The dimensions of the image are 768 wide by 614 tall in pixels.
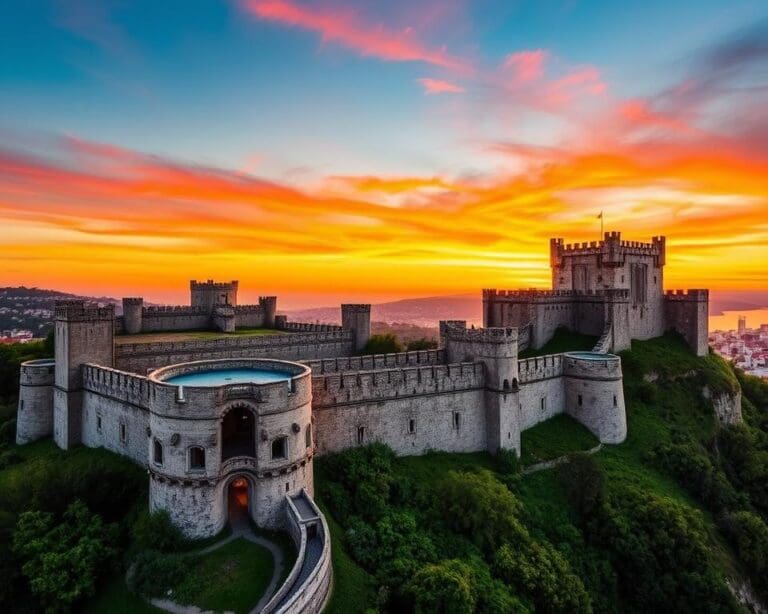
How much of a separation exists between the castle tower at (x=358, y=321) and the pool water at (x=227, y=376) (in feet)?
79.2

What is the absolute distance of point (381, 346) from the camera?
5519cm

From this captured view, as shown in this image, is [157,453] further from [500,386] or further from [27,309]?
[27,309]

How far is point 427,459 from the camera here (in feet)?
118

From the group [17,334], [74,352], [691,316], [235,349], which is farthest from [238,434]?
[17,334]

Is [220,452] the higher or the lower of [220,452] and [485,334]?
the lower

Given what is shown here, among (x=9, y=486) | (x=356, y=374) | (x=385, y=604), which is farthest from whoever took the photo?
(x=356, y=374)

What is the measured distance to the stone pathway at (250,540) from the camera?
22359 millimetres

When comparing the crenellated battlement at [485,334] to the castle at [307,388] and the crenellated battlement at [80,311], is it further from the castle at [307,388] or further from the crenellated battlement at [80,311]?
the crenellated battlement at [80,311]

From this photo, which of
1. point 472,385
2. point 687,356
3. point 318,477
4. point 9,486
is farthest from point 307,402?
point 687,356

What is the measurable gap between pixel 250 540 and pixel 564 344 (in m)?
37.7

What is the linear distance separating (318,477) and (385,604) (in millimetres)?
8902

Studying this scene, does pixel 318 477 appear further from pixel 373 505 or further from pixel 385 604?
pixel 385 604

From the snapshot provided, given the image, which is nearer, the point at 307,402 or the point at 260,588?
the point at 260,588

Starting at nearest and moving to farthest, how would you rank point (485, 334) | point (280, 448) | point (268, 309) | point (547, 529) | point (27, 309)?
point (280, 448) → point (547, 529) → point (485, 334) → point (268, 309) → point (27, 309)
